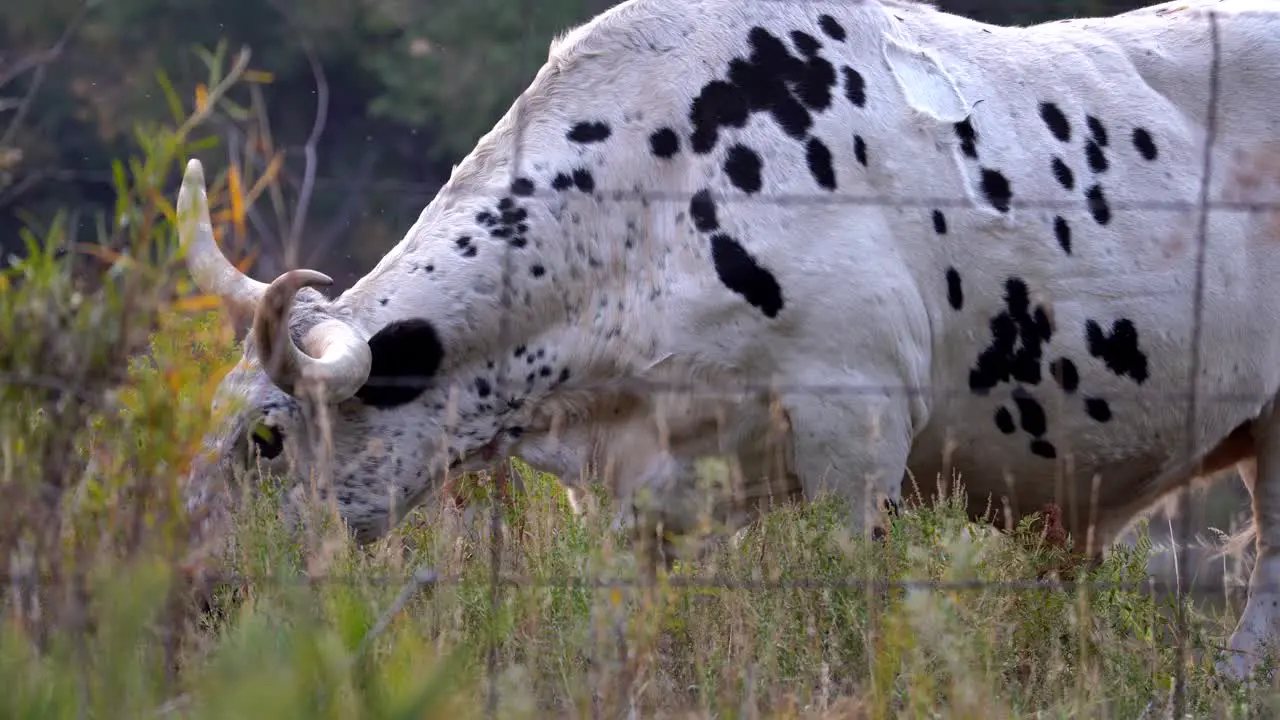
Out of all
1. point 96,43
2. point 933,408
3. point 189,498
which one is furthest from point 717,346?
point 96,43

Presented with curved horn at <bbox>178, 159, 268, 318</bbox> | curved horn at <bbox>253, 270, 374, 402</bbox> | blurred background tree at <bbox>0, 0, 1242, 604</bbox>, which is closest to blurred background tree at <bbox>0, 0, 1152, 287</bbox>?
blurred background tree at <bbox>0, 0, 1242, 604</bbox>

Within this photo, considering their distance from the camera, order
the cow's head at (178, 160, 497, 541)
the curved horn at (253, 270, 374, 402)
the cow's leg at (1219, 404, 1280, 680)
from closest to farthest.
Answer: the curved horn at (253, 270, 374, 402) → the cow's head at (178, 160, 497, 541) → the cow's leg at (1219, 404, 1280, 680)

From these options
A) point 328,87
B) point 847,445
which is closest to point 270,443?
point 847,445

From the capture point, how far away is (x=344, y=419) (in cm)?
486

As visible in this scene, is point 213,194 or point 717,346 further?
point 717,346

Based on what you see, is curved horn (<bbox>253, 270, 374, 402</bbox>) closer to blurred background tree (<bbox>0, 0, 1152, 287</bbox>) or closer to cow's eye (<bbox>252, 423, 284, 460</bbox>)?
cow's eye (<bbox>252, 423, 284, 460</bbox>)

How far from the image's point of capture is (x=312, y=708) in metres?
2.81

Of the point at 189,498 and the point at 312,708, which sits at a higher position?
the point at 312,708

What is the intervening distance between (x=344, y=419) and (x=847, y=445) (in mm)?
1432

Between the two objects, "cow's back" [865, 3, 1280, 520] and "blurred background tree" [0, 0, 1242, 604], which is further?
"blurred background tree" [0, 0, 1242, 604]

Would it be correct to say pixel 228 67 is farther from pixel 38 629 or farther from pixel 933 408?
pixel 38 629

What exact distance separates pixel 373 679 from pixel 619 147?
91.6 inches

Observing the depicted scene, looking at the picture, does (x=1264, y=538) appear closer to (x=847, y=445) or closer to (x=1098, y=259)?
(x=1098, y=259)

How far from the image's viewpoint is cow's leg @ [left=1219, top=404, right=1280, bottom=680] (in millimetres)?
5430
